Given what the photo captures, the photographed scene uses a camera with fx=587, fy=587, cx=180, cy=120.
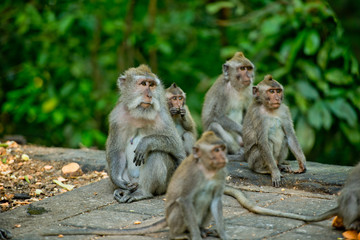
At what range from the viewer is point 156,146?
23.1 feet

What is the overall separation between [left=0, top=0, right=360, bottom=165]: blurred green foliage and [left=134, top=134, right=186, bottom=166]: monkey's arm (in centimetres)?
380

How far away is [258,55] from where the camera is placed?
11.2m

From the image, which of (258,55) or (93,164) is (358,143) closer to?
(258,55)

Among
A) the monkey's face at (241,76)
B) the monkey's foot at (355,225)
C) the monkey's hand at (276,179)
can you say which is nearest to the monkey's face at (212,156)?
the monkey's foot at (355,225)

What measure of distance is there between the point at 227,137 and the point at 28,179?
3267mm

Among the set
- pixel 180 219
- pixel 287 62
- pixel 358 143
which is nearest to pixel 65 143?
pixel 287 62

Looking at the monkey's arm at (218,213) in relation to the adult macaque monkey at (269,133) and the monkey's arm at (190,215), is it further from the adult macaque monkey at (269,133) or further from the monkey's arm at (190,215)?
the adult macaque monkey at (269,133)

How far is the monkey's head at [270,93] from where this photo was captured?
7.66 m

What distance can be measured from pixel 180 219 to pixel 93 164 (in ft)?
12.2

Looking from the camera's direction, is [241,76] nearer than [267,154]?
No

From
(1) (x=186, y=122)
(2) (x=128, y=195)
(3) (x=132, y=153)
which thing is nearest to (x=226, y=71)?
(1) (x=186, y=122)

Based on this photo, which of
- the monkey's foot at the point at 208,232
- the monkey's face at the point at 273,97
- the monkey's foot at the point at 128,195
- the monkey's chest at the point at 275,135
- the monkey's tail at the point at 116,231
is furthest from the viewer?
the monkey's chest at the point at 275,135

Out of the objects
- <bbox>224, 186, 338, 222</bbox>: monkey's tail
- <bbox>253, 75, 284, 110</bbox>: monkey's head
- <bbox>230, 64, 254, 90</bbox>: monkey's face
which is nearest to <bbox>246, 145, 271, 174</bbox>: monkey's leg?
<bbox>253, 75, 284, 110</bbox>: monkey's head

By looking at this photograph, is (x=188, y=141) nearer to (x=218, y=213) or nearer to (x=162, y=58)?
(x=218, y=213)
